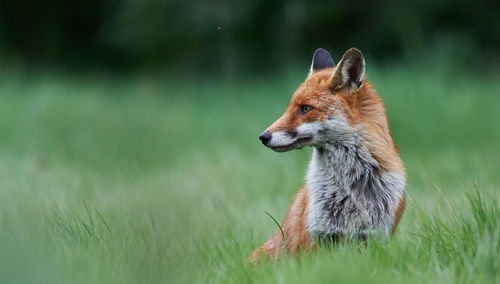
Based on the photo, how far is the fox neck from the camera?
3902 mm

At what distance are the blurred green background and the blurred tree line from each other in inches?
2.6

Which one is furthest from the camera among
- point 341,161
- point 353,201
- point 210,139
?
point 210,139

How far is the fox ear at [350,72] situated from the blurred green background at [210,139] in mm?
877

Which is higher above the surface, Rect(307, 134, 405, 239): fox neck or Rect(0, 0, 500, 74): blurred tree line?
Rect(0, 0, 500, 74): blurred tree line

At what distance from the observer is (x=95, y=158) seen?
9648mm

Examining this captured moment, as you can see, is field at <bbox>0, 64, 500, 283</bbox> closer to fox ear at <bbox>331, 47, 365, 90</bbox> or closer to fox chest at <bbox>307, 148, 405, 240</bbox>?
fox chest at <bbox>307, 148, 405, 240</bbox>

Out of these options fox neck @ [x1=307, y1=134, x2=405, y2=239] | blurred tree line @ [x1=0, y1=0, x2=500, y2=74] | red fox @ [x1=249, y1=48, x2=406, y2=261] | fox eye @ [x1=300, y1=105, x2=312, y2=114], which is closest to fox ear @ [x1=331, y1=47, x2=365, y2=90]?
red fox @ [x1=249, y1=48, x2=406, y2=261]

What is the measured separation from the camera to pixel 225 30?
1981cm

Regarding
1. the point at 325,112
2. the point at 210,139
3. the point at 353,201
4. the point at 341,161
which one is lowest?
the point at 210,139

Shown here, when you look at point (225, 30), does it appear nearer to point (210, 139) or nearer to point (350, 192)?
point (210, 139)

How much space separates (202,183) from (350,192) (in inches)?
147

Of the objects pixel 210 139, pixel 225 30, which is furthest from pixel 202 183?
pixel 225 30

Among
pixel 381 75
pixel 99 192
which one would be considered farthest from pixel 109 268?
pixel 381 75

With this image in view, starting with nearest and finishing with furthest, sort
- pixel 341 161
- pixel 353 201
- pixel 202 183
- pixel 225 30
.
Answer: pixel 353 201
pixel 341 161
pixel 202 183
pixel 225 30
